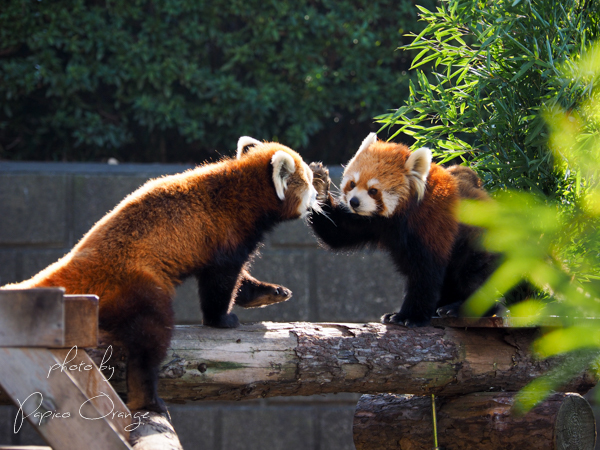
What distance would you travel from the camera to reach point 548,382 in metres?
2.79

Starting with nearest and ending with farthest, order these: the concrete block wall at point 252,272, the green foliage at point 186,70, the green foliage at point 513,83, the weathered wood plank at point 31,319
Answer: the weathered wood plank at point 31,319
the green foliage at point 513,83
the concrete block wall at point 252,272
the green foliage at point 186,70

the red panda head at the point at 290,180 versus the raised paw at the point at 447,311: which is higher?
the red panda head at the point at 290,180

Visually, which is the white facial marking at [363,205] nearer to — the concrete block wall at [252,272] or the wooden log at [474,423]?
the wooden log at [474,423]

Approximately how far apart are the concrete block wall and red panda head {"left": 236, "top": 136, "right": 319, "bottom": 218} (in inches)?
66.3

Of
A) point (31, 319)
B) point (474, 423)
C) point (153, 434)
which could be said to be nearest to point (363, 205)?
point (474, 423)

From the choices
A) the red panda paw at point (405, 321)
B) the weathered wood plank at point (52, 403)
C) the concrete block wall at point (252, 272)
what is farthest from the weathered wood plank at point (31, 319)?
the concrete block wall at point (252, 272)

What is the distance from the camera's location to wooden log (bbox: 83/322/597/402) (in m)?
2.37

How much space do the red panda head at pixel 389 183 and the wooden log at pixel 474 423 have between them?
948mm

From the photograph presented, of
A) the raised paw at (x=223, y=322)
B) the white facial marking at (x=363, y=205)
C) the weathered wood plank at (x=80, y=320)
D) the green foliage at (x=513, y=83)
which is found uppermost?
the green foliage at (x=513, y=83)

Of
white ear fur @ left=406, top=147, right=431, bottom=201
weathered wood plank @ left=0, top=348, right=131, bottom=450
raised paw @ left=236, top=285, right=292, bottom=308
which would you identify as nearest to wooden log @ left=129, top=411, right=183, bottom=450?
weathered wood plank @ left=0, top=348, right=131, bottom=450

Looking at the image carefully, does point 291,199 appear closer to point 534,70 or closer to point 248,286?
point 248,286

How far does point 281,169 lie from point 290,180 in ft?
0.28

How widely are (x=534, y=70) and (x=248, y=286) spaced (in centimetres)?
172

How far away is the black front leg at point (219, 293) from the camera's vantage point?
2.59 meters
